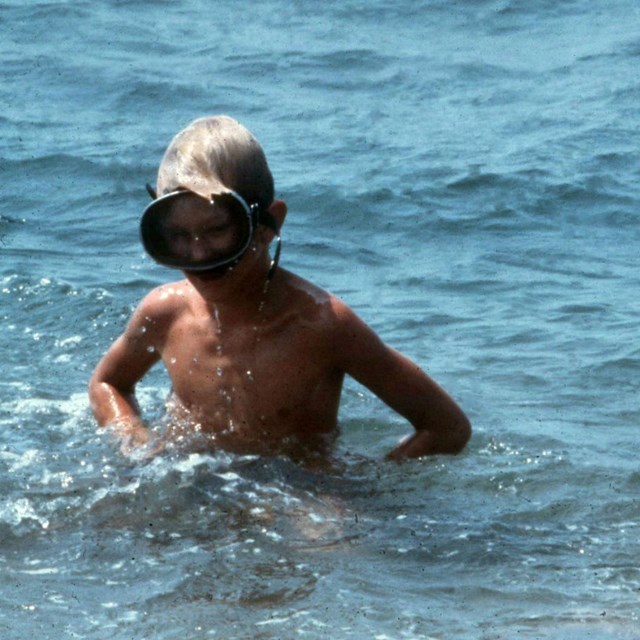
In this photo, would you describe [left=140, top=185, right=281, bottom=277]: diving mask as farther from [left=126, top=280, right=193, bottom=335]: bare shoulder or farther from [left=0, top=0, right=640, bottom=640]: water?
[left=0, top=0, right=640, bottom=640]: water

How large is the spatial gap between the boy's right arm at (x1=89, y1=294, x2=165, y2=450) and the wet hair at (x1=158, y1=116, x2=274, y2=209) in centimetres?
65

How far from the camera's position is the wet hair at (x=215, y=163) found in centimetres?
441

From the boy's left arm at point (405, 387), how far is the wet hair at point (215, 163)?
50 cm

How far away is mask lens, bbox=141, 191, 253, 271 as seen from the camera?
14.4 ft

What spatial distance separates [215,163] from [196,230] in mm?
195

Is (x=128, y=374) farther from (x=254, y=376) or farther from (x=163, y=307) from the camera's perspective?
(x=254, y=376)

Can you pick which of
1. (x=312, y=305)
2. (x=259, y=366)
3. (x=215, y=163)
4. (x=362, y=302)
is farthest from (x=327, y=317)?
(x=362, y=302)

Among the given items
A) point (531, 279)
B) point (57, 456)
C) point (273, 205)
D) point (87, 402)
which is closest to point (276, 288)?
point (273, 205)

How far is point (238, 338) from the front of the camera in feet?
15.8

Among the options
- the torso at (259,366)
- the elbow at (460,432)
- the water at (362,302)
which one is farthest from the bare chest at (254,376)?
the elbow at (460,432)

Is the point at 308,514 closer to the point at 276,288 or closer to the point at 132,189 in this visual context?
the point at 276,288

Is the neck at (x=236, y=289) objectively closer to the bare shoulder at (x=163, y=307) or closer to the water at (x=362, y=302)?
the bare shoulder at (x=163, y=307)

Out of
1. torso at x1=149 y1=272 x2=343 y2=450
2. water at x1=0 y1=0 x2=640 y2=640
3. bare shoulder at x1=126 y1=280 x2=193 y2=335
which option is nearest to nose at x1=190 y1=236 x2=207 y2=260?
torso at x1=149 y1=272 x2=343 y2=450

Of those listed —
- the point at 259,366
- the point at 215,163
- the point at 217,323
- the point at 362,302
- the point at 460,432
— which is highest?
the point at 215,163
